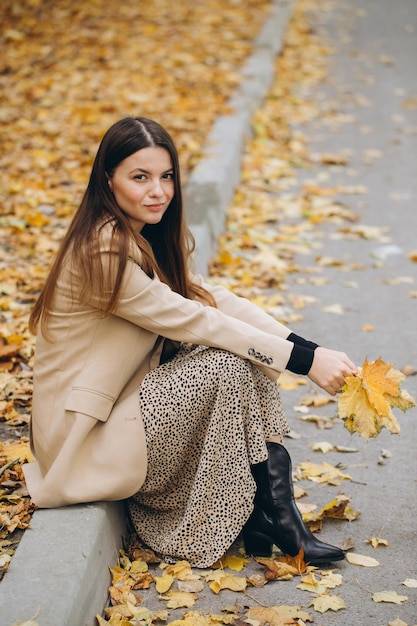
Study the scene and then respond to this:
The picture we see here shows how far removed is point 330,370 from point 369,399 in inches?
6.0

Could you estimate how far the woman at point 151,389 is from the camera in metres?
2.61

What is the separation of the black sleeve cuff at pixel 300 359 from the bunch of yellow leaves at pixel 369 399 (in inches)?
5.4

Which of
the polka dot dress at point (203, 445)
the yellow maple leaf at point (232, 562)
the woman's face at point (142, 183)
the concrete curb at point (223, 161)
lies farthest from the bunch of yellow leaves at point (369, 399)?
the concrete curb at point (223, 161)

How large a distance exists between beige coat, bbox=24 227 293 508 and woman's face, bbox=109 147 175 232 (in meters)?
0.19

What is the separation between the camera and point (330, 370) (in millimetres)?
2729

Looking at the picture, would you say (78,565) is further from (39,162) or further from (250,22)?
(250,22)

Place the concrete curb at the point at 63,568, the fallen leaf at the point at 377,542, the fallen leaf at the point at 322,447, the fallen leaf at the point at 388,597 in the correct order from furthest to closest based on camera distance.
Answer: the fallen leaf at the point at 322,447 → the fallen leaf at the point at 377,542 → the fallen leaf at the point at 388,597 → the concrete curb at the point at 63,568

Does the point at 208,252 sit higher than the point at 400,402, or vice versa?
the point at 400,402

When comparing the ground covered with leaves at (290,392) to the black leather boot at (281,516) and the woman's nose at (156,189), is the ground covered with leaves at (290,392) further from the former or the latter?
the woman's nose at (156,189)

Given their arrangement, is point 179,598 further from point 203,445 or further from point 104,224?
point 104,224

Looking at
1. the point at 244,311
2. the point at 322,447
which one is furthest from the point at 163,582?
the point at 322,447

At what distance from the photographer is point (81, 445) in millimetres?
2605

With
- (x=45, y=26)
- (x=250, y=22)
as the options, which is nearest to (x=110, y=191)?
(x=45, y=26)

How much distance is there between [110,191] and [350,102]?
21.7ft
